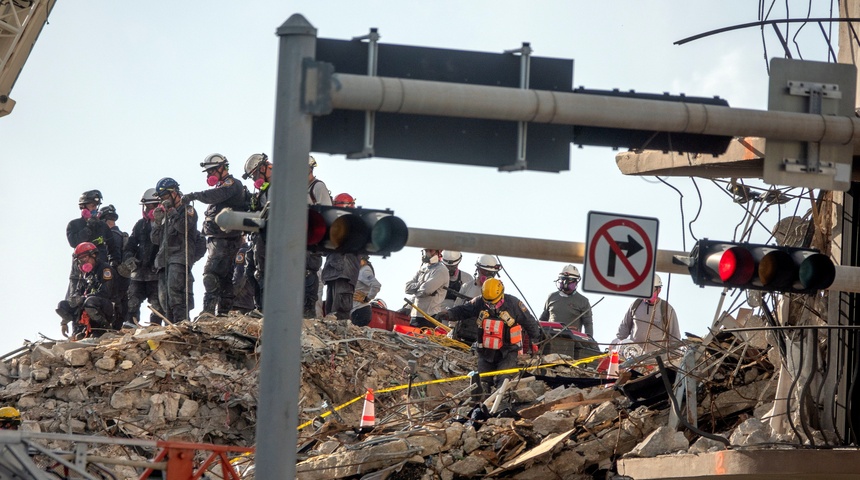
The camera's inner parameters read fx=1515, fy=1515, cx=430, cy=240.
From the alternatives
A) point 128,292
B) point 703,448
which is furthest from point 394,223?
point 128,292

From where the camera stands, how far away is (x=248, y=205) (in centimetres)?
1956

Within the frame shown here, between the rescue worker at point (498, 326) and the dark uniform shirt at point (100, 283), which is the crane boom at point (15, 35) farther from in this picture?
the rescue worker at point (498, 326)

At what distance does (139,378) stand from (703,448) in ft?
29.6

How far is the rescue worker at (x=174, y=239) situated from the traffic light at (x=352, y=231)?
11.7 meters

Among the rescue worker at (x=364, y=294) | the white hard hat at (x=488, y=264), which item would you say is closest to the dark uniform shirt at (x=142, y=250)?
the rescue worker at (x=364, y=294)

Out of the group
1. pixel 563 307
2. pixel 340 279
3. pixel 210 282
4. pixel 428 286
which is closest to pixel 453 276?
pixel 428 286

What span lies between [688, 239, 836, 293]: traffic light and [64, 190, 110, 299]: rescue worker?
46.3ft

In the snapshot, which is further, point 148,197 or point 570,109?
point 148,197

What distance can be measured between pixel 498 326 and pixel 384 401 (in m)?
2.93

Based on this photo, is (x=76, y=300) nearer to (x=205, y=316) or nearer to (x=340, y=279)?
(x=205, y=316)

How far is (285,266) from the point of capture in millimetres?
8469

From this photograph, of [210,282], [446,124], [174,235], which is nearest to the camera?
[446,124]

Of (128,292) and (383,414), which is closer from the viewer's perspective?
(383,414)

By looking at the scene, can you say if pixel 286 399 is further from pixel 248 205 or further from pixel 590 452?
pixel 248 205
